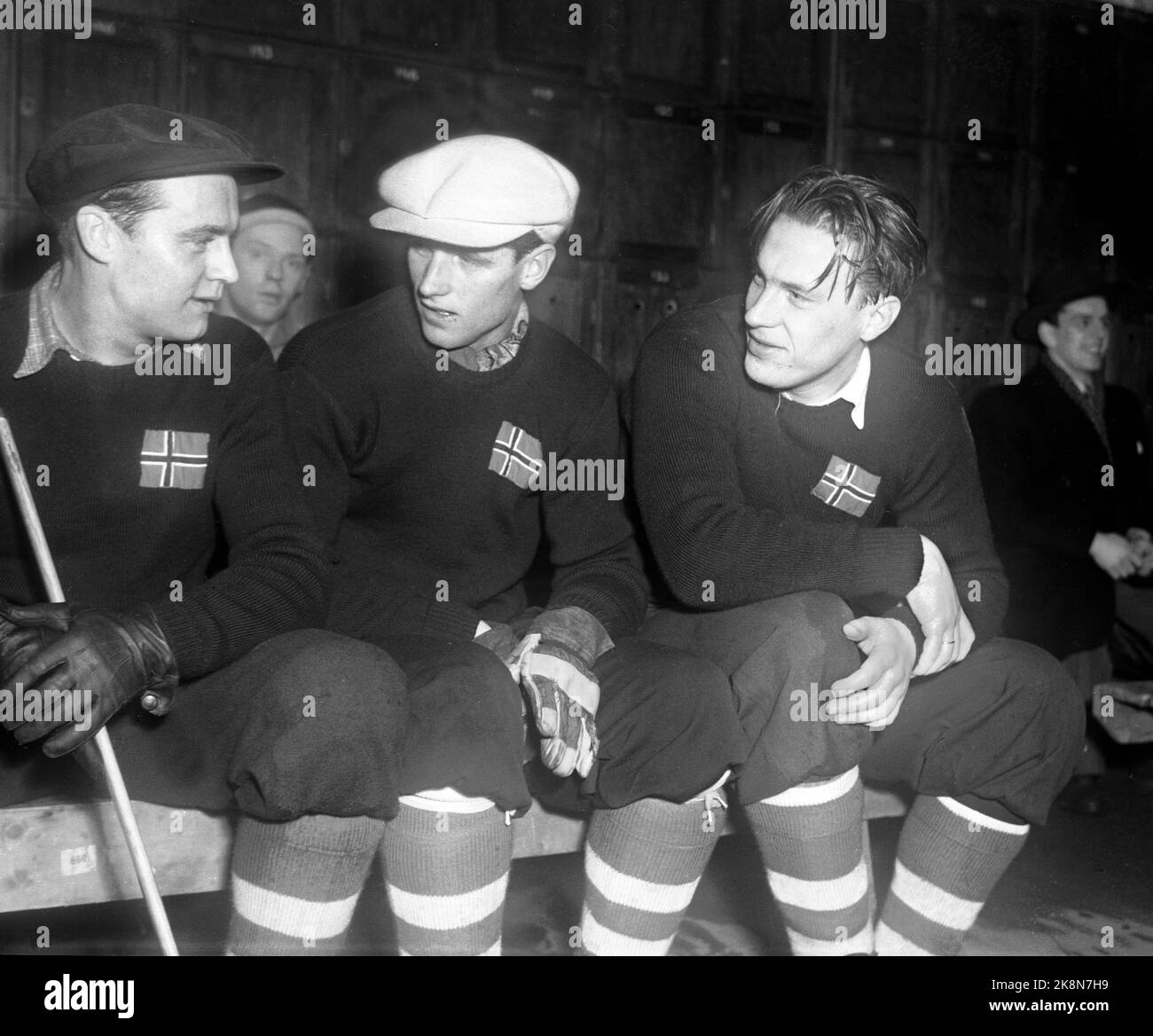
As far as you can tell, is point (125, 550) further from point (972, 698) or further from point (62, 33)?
point (62, 33)

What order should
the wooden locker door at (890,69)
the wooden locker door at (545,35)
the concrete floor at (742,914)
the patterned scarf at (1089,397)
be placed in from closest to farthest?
the concrete floor at (742,914) < the patterned scarf at (1089,397) < the wooden locker door at (545,35) < the wooden locker door at (890,69)

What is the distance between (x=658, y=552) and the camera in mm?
Result: 1578

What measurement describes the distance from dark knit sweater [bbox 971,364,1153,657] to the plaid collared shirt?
6.42 ft

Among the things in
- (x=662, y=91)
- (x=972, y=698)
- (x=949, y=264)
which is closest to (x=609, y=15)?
(x=662, y=91)

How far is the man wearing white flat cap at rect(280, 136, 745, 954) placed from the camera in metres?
1.35

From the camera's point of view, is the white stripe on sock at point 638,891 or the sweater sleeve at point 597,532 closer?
the white stripe on sock at point 638,891

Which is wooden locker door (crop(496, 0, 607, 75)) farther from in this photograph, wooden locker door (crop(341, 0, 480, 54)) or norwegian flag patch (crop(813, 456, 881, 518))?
norwegian flag patch (crop(813, 456, 881, 518))

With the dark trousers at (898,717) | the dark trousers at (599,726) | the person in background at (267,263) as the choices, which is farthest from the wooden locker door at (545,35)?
the dark trousers at (599,726)

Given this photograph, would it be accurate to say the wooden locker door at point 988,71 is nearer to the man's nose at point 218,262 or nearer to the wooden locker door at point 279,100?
the wooden locker door at point 279,100

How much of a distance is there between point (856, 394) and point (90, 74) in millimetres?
2009

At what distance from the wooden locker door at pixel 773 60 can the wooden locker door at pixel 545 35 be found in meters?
0.43

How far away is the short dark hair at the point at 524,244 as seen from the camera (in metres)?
1.57
